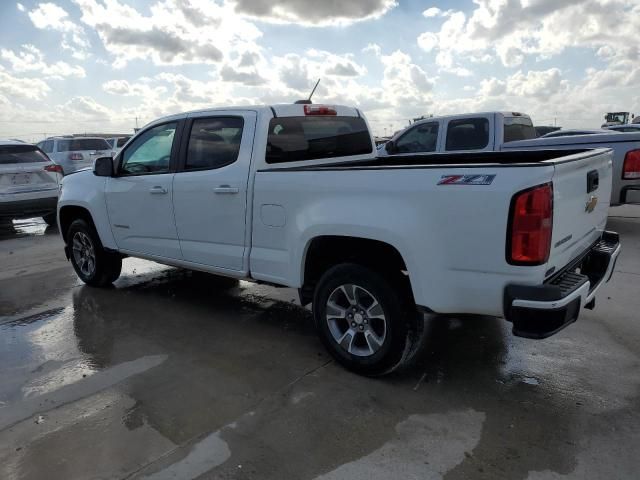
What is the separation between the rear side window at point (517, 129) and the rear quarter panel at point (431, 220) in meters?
6.09

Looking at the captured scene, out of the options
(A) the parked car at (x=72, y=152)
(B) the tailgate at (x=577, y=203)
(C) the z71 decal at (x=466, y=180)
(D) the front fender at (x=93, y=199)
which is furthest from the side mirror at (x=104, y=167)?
(A) the parked car at (x=72, y=152)

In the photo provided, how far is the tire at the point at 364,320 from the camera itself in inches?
131

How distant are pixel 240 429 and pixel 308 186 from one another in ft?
5.36

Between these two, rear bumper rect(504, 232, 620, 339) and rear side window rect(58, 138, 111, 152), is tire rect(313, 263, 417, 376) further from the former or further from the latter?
rear side window rect(58, 138, 111, 152)

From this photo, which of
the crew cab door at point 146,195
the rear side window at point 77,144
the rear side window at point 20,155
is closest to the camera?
the crew cab door at point 146,195

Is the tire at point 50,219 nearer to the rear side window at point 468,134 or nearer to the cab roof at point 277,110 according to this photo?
the cab roof at point 277,110

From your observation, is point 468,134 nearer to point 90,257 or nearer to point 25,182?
point 90,257

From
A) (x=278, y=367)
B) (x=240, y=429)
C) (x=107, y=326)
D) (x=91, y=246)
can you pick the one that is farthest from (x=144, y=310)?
(x=240, y=429)

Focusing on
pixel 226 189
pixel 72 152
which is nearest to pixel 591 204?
pixel 226 189

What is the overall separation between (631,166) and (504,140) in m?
1.92

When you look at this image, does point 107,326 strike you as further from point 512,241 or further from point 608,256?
point 608,256

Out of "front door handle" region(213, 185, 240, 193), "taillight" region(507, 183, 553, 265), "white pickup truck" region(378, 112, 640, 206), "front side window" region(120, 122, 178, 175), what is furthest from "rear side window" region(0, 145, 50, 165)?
"taillight" region(507, 183, 553, 265)

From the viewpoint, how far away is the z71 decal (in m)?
2.76

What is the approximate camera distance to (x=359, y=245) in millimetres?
3531
